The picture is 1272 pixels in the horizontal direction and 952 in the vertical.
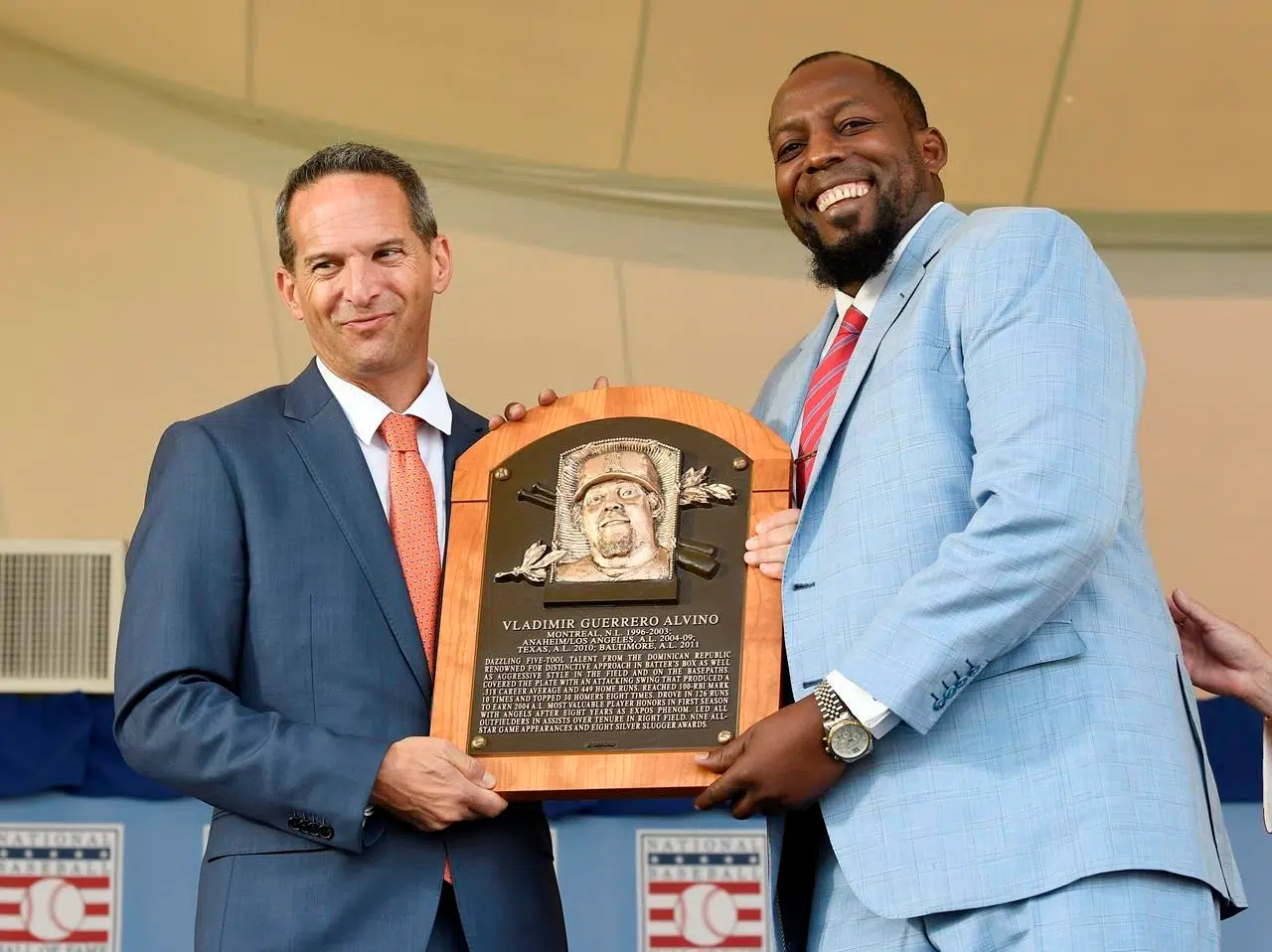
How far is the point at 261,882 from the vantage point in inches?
103

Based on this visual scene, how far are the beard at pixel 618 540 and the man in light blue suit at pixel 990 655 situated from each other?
0.97ft

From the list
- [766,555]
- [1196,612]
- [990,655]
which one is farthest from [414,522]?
[1196,612]

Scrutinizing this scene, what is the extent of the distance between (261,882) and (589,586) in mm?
700

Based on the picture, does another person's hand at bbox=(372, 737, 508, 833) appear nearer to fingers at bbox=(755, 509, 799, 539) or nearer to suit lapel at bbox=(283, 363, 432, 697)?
suit lapel at bbox=(283, 363, 432, 697)

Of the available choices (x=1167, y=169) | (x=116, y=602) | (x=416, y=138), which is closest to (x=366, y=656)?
(x=116, y=602)

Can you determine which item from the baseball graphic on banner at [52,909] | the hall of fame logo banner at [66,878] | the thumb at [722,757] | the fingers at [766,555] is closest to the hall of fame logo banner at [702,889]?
the hall of fame logo banner at [66,878]

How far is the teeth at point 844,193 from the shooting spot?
285cm

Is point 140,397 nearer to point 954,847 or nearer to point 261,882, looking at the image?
point 261,882

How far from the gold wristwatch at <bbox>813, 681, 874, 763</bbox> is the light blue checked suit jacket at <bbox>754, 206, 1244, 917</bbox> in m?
0.05

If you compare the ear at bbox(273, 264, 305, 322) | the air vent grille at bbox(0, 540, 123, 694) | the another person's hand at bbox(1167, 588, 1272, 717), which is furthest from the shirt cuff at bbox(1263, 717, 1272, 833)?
the air vent grille at bbox(0, 540, 123, 694)

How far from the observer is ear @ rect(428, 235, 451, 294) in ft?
10.3

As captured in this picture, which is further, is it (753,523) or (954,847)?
(753,523)

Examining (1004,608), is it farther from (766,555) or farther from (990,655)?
(766,555)

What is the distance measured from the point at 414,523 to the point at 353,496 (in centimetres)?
12
